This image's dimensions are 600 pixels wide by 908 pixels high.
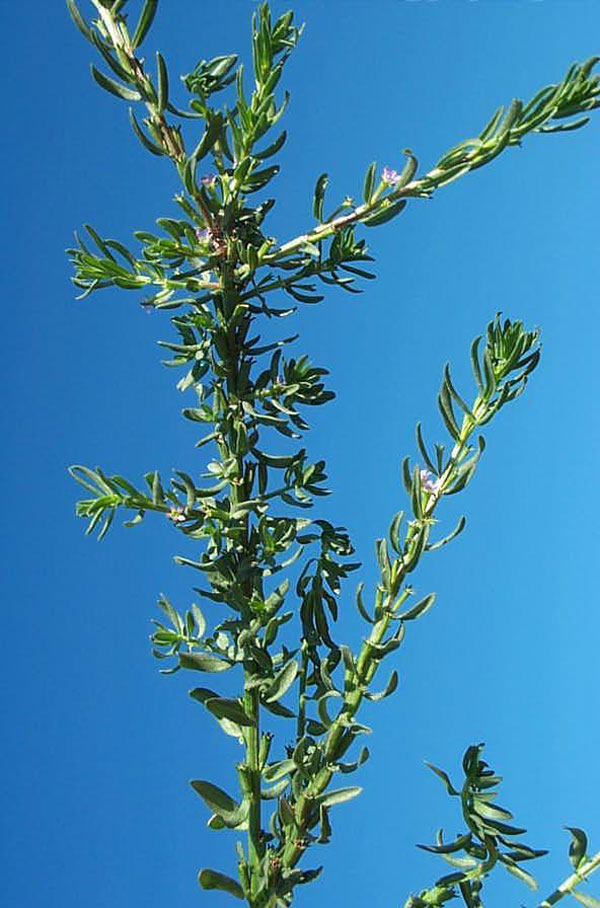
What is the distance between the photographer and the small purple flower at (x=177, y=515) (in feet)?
3.15

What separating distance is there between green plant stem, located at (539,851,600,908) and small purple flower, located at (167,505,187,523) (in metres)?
0.43

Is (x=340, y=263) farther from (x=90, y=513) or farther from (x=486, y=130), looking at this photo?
(x=90, y=513)

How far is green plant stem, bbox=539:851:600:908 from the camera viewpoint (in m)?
0.93

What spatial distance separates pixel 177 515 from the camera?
959mm

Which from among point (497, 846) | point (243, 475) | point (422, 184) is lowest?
point (497, 846)

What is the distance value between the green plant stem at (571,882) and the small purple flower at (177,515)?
1.40 ft

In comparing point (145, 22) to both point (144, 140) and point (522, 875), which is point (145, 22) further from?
point (522, 875)

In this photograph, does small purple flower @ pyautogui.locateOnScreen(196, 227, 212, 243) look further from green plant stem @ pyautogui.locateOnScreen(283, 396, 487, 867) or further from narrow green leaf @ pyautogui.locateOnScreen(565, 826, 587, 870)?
narrow green leaf @ pyautogui.locateOnScreen(565, 826, 587, 870)

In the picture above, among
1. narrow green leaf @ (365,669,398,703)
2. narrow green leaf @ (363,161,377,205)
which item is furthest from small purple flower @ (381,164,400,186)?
narrow green leaf @ (365,669,398,703)

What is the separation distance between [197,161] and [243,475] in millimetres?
260

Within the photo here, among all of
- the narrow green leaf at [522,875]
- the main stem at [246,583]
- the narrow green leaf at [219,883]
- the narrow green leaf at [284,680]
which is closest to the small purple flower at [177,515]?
the main stem at [246,583]

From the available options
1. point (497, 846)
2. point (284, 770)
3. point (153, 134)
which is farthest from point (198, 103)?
point (497, 846)

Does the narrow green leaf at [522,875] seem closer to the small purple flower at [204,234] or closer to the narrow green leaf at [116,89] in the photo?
the small purple flower at [204,234]

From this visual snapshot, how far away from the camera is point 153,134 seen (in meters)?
0.96
